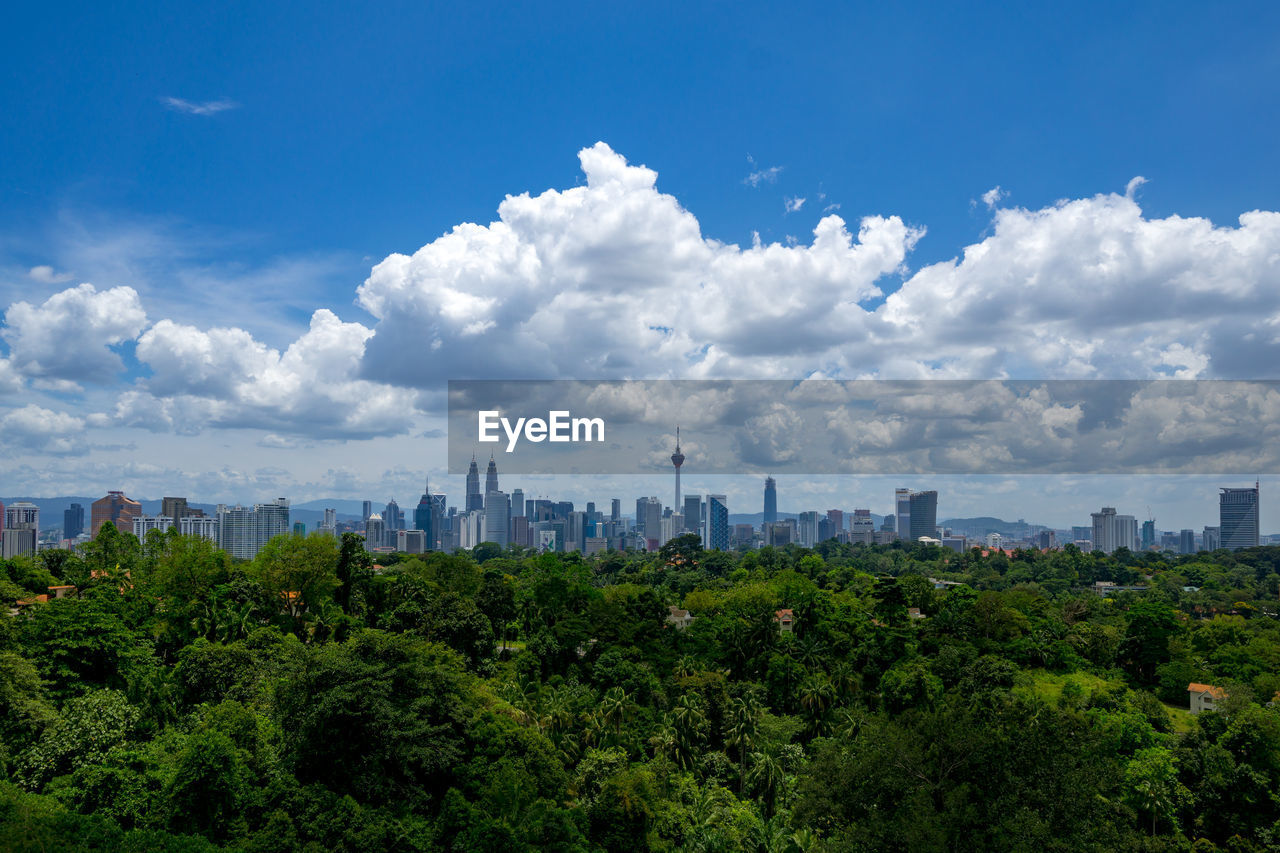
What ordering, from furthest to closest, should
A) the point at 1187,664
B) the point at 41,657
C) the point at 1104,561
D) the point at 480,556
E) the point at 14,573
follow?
1. the point at 480,556
2. the point at 1104,561
3. the point at 1187,664
4. the point at 14,573
5. the point at 41,657

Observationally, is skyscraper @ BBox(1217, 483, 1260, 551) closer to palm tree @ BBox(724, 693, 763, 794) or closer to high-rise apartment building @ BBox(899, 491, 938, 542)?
high-rise apartment building @ BBox(899, 491, 938, 542)

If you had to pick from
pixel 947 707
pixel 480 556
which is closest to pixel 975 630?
pixel 947 707

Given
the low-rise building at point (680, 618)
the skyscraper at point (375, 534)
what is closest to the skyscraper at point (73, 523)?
the skyscraper at point (375, 534)

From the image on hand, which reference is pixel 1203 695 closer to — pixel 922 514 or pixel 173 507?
pixel 173 507

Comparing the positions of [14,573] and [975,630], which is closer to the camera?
[14,573]

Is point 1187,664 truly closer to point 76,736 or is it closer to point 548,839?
point 548,839

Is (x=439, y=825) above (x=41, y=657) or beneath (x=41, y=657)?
beneath

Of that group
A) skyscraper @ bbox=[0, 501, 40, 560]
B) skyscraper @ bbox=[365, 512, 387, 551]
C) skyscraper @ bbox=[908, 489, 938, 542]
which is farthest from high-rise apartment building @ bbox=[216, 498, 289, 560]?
skyscraper @ bbox=[908, 489, 938, 542]
